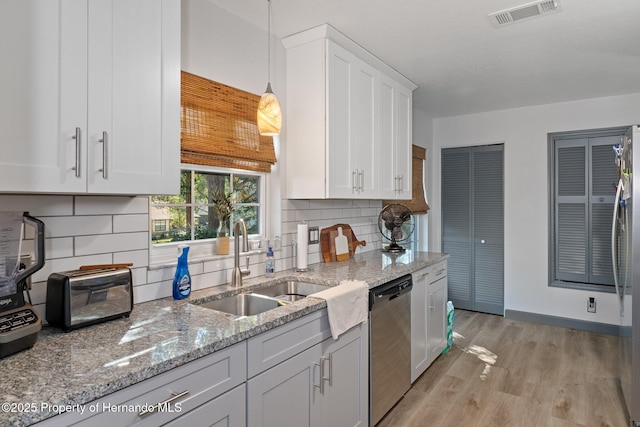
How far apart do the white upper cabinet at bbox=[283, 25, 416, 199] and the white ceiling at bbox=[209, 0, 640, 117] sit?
4.4 inches

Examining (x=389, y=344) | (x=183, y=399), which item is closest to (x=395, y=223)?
(x=389, y=344)

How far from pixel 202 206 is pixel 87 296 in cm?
89

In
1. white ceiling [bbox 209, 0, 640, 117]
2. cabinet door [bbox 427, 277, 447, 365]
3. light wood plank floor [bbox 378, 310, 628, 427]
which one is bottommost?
light wood plank floor [bbox 378, 310, 628, 427]

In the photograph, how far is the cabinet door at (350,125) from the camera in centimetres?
246

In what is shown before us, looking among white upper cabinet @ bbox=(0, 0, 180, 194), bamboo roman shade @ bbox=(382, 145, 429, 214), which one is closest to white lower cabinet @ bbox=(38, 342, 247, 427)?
white upper cabinet @ bbox=(0, 0, 180, 194)

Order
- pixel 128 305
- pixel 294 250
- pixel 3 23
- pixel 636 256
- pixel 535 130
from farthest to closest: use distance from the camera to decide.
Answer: pixel 535 130
pixel 294 250
pixel 636 256
pixel 128 305
pixel 3 23

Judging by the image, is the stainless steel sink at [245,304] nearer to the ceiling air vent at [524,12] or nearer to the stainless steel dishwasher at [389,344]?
the stainless steel dishwasher at [389,344]

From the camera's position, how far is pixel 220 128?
6.86 ft

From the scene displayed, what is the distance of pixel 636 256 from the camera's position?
223 cm

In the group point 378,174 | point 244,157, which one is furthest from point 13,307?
point 378,174

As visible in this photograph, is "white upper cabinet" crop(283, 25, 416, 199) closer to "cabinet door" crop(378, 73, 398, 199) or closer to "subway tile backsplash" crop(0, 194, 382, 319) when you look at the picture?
"cabinet door" crop(378, 73, 398, 199)

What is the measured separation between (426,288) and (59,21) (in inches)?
105

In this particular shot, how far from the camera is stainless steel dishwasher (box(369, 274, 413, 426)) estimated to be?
2.22 meters

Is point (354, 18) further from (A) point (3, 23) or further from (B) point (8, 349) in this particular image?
(B) point (8, 349)
